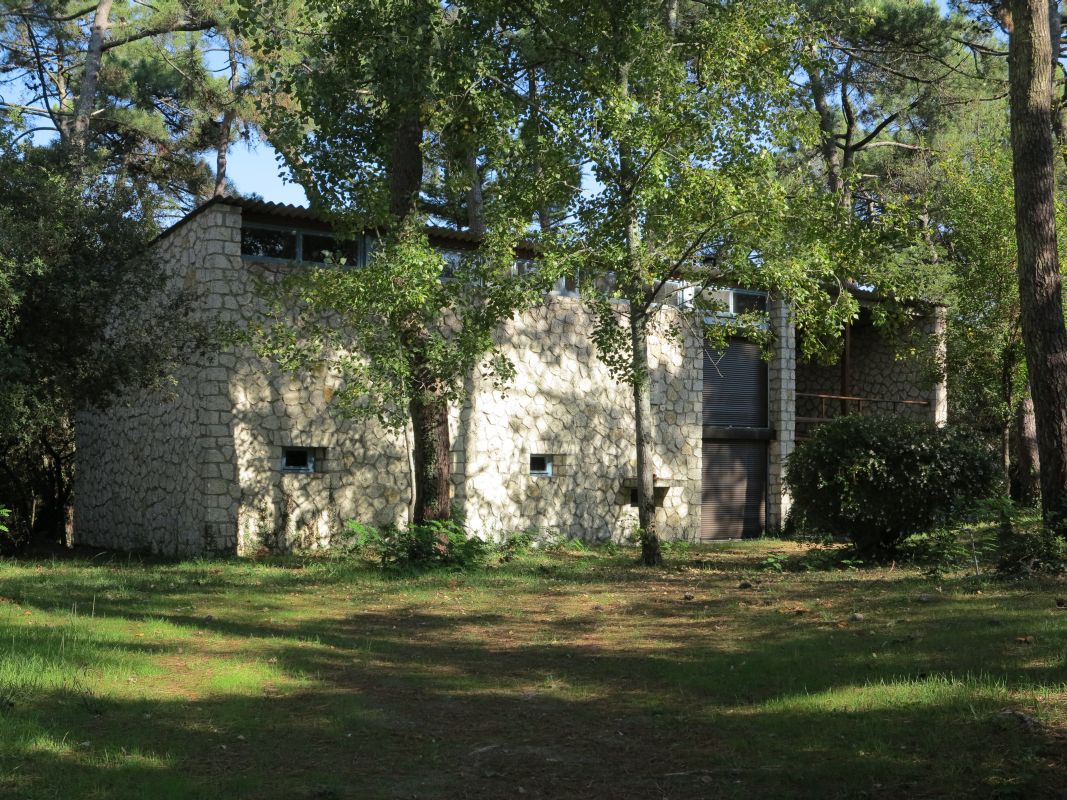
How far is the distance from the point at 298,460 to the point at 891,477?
9130 mm

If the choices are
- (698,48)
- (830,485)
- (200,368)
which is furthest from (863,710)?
(200,368)

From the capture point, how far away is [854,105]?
28.3m

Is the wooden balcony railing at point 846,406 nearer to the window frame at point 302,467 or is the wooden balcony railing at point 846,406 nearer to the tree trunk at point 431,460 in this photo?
the tree trunk at point 431,460

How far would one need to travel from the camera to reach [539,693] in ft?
23.2

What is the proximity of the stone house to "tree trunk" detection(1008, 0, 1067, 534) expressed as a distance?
25.6 feet

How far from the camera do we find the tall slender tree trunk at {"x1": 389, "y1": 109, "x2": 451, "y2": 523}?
547 inches

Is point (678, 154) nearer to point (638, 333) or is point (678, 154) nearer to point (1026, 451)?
point (638, 333)

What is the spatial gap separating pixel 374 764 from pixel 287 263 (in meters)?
11.8

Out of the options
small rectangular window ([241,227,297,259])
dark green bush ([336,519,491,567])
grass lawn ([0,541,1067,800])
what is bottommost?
grass lawn ([0,541,1067,800])

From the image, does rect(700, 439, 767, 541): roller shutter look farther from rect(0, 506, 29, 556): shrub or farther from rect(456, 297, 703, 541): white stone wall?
rect(0, 506, 29, 556): shrub

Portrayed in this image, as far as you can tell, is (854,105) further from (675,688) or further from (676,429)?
(675,688)

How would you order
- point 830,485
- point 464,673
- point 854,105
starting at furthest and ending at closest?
point 854,105, point 830,485, point 464,673

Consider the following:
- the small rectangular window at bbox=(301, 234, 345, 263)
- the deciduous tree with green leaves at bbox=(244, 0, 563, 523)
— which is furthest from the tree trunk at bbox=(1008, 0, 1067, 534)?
the small rectangular window at bbox=(301, 234, 345, 263)

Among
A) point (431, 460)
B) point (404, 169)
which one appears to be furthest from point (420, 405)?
point (404, 169)
